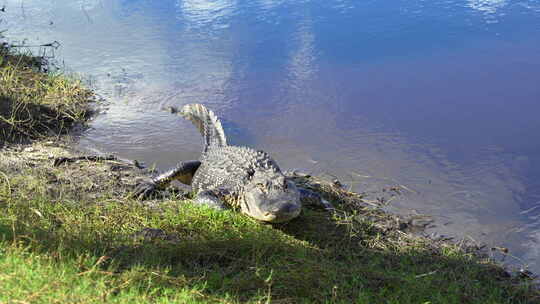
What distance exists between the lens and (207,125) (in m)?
6.34

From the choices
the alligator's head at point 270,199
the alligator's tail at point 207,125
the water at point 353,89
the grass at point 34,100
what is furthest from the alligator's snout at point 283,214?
the grass at point 34,100

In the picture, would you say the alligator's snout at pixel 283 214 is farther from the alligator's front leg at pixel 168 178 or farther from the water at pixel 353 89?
the water at pixel 353 89

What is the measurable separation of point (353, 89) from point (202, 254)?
474 centimetres

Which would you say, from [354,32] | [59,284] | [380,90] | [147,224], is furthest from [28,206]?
[354,32]

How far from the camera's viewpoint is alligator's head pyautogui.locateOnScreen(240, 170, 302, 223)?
405 centimetres

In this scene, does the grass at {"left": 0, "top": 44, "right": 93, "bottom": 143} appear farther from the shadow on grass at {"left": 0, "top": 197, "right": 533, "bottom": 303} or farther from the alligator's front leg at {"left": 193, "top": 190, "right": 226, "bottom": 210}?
the shadow on grass at {"left": 0, "top": 197, "right": 533, "bottom": 303}

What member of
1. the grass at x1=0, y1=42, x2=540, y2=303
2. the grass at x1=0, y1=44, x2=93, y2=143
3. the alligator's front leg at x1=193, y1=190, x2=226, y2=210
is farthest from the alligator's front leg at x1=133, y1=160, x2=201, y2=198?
the grass at x1=0, y1=44, x2=93, y2=143

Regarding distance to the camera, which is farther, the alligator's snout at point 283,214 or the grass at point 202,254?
the alligator's snout at point 283,214

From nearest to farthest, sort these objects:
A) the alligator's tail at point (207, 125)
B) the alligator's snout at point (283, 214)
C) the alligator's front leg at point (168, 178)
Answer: the alligator's snout at point (283, 214) < the alligator's front leg at point (168, 178) < the alligator's tail at point (207, 125)

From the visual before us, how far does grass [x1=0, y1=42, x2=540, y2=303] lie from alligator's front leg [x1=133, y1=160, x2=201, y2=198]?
0.46ft

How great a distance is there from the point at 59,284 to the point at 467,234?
348 centimetres

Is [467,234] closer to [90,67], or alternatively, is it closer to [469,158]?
[469,158]

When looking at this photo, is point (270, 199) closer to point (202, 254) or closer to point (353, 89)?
point (202, 254)

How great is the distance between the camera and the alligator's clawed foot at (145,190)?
4762mm
